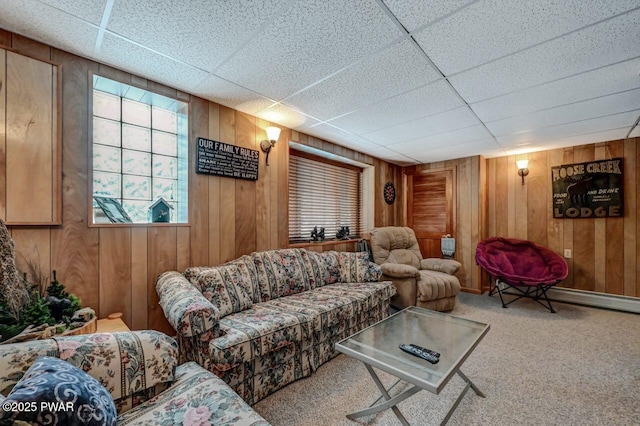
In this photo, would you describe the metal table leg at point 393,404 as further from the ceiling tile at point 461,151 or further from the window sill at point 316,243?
the ceiling tile at point 461,151

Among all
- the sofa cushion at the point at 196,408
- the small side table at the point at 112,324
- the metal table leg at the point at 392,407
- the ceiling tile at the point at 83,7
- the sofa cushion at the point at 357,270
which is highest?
the ceiling tile at the point at 83,7

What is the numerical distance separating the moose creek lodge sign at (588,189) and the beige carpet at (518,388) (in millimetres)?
1629

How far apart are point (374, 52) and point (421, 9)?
0.40 metres

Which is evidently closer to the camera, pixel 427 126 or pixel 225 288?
pixel 225 288

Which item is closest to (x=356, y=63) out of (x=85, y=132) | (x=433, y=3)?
(x=433, y=3)

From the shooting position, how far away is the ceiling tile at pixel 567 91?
6.54 feet

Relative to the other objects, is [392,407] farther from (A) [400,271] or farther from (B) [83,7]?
(B) [83,7]

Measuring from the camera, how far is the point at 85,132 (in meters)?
1.86

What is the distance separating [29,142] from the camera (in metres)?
1.64

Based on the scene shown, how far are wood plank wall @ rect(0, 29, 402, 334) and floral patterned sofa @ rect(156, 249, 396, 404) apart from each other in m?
0.21

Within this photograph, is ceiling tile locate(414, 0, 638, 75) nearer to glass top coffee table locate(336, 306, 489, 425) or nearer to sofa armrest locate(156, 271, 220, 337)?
glass top coffee table locate(336, 306, 489, 425)

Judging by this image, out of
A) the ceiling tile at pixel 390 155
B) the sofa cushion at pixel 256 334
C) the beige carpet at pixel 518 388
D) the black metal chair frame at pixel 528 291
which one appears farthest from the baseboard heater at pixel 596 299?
the sofa cushion at pixel 256 334

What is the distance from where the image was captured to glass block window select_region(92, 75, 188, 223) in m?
2.07

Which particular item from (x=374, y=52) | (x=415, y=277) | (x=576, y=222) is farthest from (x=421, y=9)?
(x=576, y=222)
